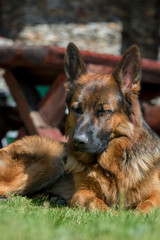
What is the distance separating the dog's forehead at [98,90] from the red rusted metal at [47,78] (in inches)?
60.3

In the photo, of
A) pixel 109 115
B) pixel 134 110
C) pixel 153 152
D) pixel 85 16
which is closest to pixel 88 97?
pixel 109 115

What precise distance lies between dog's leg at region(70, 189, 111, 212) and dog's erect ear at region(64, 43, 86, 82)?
1361mm

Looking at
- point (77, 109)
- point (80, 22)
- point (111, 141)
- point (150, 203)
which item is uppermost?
point (80, 22)

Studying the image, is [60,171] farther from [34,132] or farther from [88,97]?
[34,132]

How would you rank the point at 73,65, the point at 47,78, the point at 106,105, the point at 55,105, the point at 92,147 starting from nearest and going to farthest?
the point at 92,147 < the point at 106,105 < the point at 73,65 < the point at 55,105 < the point at 47,78

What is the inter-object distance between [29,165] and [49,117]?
160cm

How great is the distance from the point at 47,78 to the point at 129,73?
300 cm

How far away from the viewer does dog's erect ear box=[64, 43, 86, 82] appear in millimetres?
4277

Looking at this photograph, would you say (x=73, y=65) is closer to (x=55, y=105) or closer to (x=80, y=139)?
(x=80, y=139)

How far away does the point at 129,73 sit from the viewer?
4047mm

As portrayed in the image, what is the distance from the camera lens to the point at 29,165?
4.69m

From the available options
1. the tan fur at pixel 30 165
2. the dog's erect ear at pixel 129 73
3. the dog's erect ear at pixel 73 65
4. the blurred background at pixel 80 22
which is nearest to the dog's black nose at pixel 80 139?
the dog's erect ear at pixel 129 73

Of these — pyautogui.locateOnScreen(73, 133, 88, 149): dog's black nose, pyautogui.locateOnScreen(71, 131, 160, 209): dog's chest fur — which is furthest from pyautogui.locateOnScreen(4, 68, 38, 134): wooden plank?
pyautogui.locateOnScreen(73, 133, 88, 149): dog's black nose

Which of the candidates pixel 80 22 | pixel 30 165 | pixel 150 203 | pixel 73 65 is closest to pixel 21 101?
pixel 30 165
